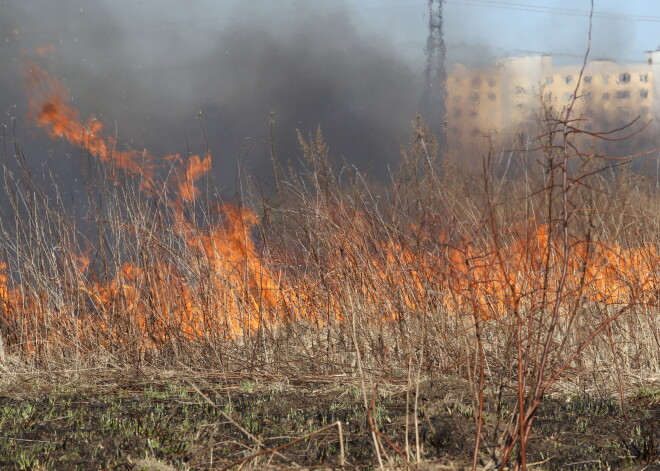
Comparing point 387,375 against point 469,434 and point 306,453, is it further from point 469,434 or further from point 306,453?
point 306,453

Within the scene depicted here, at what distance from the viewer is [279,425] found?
246 centimetres

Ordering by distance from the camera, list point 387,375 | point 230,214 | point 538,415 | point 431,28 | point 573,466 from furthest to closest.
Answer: point 431,28
point 230,214
point 387,375
point 538,415
point 573,466

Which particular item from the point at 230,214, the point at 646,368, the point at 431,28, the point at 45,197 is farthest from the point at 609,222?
the point at 431,28

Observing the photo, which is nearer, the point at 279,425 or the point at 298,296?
the point at 279,425

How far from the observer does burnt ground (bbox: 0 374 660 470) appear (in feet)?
6.72

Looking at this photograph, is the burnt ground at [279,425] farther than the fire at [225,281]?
No

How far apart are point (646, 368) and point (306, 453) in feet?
7.48

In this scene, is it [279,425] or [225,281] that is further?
[225,281]

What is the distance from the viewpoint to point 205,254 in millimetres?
3697

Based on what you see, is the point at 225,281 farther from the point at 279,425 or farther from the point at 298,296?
the point at 279,425

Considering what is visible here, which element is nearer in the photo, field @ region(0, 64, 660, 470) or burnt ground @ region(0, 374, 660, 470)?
burnt ground @ region(0, 374, 660, 470)

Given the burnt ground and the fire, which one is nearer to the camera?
the burnt ground

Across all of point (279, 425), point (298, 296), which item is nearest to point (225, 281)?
point (298, 296)

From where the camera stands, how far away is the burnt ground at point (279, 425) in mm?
2047
